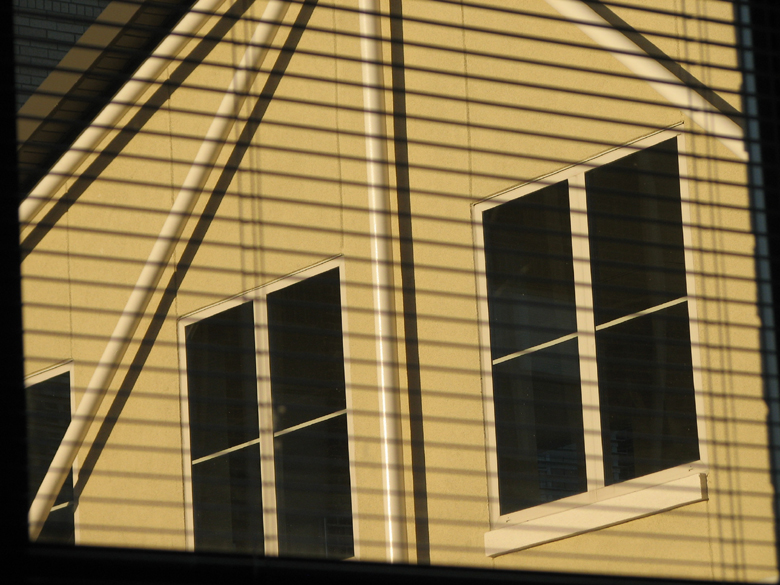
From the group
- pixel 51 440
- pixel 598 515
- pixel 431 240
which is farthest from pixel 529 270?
pixel 51 440

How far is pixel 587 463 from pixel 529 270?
789 millimetres

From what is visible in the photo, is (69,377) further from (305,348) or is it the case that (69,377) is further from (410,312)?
(410,312)

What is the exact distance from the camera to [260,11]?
4305 mm

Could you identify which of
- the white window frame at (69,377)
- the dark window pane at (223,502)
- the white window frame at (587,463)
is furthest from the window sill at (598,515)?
the white window frame at (69,377)

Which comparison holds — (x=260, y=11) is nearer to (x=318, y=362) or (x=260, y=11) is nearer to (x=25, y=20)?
(x=318, y=362)

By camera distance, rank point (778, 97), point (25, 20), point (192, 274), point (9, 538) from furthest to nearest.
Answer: point (25, 20) < point (192, 274) < point (778, 97) < point (9, 538)

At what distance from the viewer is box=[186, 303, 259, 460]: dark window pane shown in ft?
16.3

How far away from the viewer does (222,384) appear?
5262mm

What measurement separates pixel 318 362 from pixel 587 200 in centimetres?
135

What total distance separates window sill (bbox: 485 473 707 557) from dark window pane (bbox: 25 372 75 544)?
243cm

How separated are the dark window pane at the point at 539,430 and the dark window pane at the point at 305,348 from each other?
743mm

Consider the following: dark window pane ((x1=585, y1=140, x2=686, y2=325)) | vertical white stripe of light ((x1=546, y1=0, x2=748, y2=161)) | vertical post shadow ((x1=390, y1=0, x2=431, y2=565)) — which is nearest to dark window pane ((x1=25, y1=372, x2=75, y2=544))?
vertical post shadow ((x1=390, y1=0, x2=431, y2=565))

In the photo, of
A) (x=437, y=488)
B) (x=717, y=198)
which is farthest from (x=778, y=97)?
(x=437, y=488)

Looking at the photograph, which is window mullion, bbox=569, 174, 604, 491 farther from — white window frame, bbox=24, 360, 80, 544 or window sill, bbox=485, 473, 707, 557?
white window frame, bbox=24, 360, 80, 544
